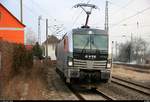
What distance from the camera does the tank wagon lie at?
18.9 m

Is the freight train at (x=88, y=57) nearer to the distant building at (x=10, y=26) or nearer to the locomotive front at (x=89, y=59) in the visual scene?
the locomotive front at (x=89, y=59)

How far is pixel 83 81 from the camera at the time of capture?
19.5 metres

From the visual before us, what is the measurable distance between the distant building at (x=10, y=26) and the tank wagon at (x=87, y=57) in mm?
38871

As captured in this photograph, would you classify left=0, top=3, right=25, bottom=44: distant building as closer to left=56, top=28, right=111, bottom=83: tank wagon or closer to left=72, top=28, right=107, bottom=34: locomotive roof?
left=72, top=28, right=107, bottom=34: locomotive roof

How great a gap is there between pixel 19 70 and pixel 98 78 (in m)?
12.8

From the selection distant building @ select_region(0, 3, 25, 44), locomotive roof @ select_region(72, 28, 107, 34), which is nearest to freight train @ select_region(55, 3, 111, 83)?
locomotive roof @ select_region(72, 28, 107, 34)

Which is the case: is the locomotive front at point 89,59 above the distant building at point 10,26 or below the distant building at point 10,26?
below

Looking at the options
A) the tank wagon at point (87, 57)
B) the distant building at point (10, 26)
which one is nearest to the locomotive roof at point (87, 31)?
the tank wagon at point (87, 57)

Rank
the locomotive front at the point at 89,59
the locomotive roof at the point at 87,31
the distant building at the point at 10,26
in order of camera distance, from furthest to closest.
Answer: the distant building at the point at 10,26, the locomotive roof at the point at 87,31, the locomotive front at the point at 89,59

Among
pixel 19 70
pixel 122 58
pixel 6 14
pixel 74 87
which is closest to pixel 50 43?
pixel 122 58

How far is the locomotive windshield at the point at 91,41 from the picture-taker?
1935 centimetres

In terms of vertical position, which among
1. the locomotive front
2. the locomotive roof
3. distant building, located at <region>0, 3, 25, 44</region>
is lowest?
the locomotive front

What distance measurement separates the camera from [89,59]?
62.2 ft

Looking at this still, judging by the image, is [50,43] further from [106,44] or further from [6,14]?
[106,44]
